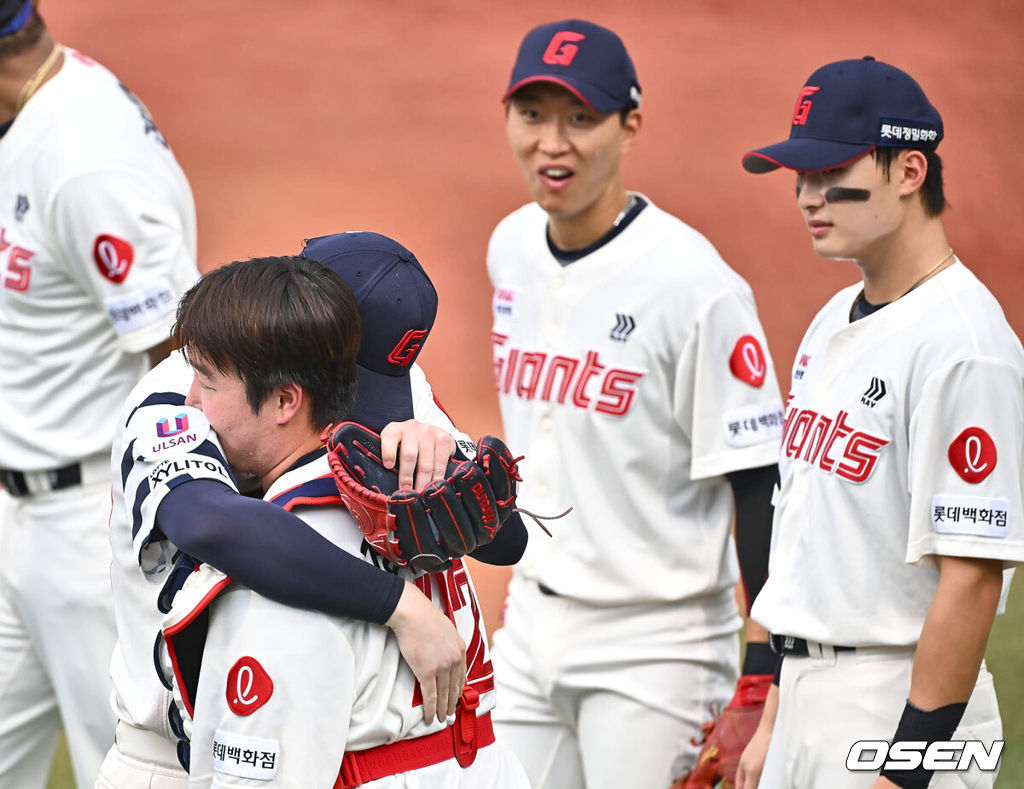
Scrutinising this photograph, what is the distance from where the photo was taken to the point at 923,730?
2.25 meters

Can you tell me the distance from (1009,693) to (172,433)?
151 inches

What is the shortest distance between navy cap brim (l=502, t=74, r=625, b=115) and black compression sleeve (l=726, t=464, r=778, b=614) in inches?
35.2

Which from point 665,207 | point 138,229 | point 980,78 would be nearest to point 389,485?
point 138,229

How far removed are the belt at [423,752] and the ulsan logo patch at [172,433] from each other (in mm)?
440

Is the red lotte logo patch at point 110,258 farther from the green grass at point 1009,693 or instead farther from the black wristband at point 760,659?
the green grass at point 1009,693

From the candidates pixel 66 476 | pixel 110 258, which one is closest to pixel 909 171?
pixel 110 258

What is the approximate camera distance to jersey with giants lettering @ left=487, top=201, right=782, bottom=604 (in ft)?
9.95

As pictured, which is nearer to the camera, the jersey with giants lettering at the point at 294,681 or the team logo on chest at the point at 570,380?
the jersey with giants lettering at the point at 294,681

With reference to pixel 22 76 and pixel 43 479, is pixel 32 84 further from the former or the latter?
pixel 43 479

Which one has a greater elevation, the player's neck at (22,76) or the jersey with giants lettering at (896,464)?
the player's neck at (22,76)

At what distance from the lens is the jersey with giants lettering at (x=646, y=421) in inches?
119

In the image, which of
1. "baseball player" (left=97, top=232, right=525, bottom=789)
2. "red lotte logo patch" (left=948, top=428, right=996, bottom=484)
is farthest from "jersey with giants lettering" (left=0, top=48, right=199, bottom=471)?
"red lotte logo patch" (left=948, top=428, right=996, bottom=484)

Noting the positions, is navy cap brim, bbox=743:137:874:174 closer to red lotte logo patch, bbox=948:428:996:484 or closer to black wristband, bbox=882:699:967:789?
red lotte logo patch, bbox=948:428:996:484

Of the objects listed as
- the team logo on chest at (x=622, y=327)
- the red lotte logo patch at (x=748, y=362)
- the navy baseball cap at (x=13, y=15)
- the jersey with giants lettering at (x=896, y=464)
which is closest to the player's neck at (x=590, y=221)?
the team logo on chest at (x=622, y=327)
